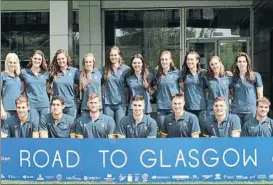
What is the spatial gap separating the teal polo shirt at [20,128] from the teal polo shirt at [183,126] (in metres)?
2.05

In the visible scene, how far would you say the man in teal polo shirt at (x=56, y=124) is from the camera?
7.81 metres

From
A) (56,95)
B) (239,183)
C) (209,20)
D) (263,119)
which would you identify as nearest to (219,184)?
(239,183)

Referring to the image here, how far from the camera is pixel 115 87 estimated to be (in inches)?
339

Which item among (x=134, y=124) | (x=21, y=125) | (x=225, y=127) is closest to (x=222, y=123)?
(x=225, y=127)

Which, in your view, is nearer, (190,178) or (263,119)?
(190,178)

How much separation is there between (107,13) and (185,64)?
402 inches

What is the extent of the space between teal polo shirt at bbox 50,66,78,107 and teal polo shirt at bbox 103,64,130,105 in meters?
0.55

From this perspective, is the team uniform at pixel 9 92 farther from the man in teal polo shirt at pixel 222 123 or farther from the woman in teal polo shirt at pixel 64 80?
the man in teal polo shirt at pixel 222 123

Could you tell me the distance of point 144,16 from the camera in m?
18.3

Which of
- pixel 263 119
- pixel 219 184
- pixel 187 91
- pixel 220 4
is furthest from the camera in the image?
pixel 220 4

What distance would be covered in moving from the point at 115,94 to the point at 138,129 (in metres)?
1.19

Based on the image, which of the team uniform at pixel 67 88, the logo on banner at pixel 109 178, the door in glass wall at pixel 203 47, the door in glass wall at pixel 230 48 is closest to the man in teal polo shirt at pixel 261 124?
the logo on banner at pixel 109 178

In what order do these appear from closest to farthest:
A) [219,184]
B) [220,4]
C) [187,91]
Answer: [219,184] < [187,91] < [220,4]

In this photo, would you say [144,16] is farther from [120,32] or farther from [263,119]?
[263,119]
